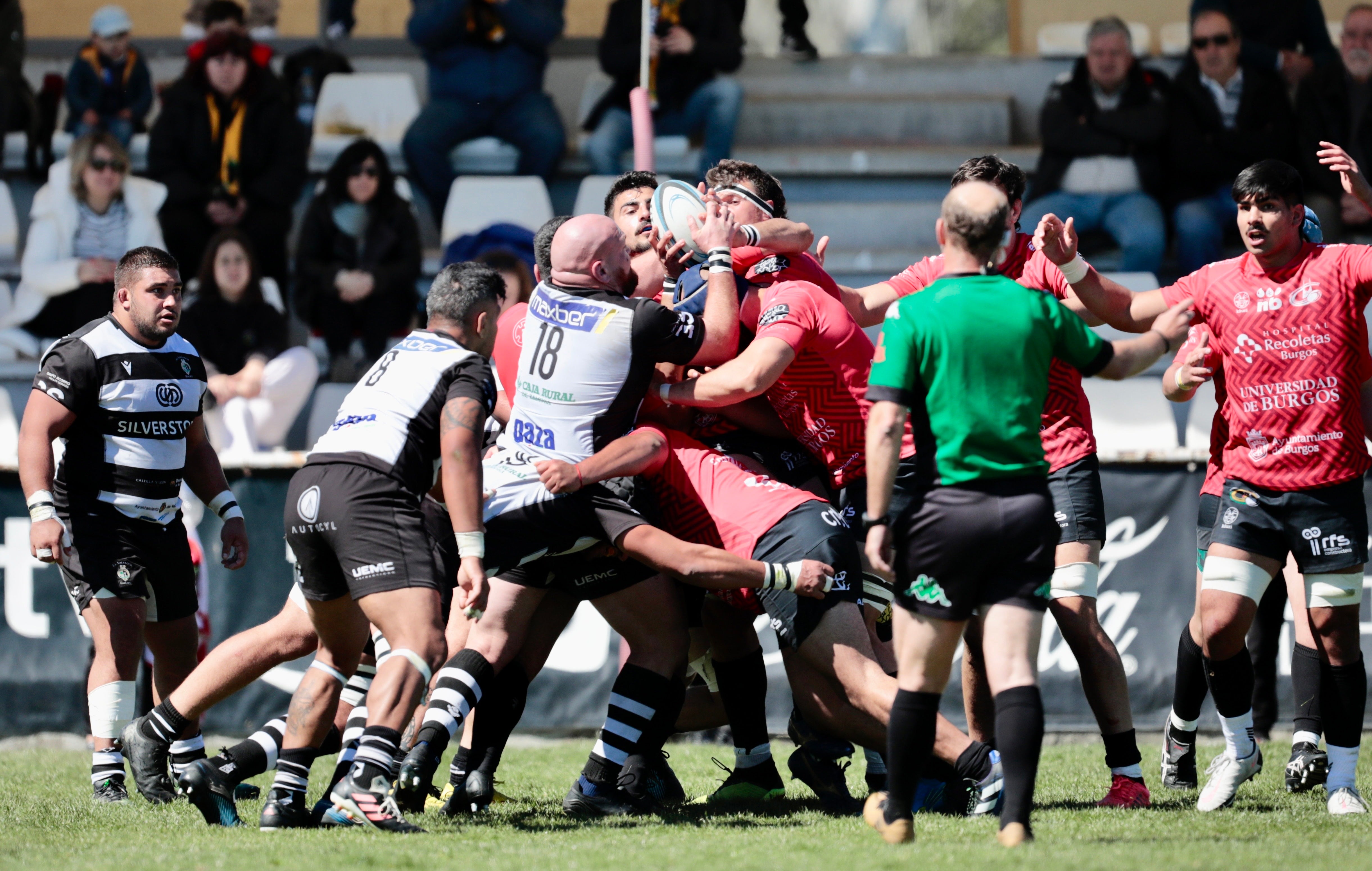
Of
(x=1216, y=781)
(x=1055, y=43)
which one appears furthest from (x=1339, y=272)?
(x=1055, y=43)

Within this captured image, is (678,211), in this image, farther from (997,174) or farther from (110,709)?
(110,709)

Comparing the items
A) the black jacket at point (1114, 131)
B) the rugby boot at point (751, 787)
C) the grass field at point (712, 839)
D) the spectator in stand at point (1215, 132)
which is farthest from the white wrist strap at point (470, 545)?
the spectator in stand at point (1215, 132)

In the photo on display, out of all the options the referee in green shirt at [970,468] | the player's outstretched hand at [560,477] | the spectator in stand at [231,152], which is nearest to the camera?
the referee in green shirt at [970,468]

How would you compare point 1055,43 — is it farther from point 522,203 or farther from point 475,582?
point 475,582

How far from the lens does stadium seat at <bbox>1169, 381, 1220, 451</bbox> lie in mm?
9938

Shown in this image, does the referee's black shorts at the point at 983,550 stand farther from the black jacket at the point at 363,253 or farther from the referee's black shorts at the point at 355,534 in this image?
the black jacket at the point at 363,253

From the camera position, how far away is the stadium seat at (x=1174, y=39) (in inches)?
518

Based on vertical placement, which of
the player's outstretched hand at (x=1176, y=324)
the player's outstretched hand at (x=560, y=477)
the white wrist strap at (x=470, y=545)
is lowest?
the white wrist strap at (x=470, y=545)

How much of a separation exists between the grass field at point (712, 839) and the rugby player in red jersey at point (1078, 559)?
245 millimetres

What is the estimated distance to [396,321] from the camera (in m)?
11.1

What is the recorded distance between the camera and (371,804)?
4.60m

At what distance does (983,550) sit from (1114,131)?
26.4ft

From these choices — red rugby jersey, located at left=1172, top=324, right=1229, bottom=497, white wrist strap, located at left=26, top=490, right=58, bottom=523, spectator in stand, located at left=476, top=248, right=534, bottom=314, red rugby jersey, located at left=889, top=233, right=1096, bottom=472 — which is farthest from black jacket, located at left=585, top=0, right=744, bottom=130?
white wrist strap, located at left=26, top=490, right=58, bottom=523

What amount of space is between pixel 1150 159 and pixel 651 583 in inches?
297
